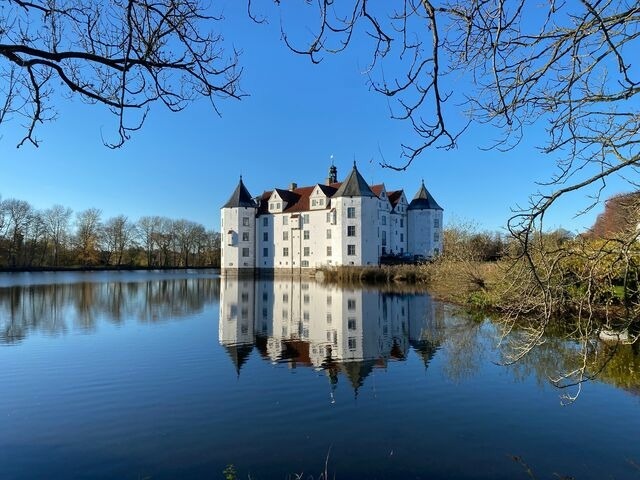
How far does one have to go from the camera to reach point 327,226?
162 ft

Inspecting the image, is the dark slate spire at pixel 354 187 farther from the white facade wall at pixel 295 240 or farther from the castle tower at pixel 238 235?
the castle tower at pixel 238 235

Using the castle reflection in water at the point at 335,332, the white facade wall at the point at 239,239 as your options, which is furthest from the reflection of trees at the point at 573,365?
the white facade wall at the point at 239,239

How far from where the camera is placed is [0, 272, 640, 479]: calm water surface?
5035 millimetres

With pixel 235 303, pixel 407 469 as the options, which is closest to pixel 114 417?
pixel 407 469

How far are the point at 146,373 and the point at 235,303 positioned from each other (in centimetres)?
1379

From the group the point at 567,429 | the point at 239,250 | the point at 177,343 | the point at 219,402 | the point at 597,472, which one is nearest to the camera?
the point at 597,472

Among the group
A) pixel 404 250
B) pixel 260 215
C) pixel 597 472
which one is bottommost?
pixel 597 472

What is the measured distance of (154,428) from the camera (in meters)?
6.03

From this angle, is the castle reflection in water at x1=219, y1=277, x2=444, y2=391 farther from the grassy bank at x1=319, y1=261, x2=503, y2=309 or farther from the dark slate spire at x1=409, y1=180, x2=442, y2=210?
the dark slate spire at x1=409, y1=180, x2=442, y2=210

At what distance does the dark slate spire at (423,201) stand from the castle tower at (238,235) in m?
18.1

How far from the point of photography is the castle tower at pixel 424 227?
53.5 meters

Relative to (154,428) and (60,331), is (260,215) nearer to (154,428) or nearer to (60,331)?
(60,331)

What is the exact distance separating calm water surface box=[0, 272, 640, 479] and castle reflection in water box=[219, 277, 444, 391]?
0.10 m

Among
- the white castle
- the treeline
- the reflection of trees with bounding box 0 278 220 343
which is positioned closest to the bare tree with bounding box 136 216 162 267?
the treeline
